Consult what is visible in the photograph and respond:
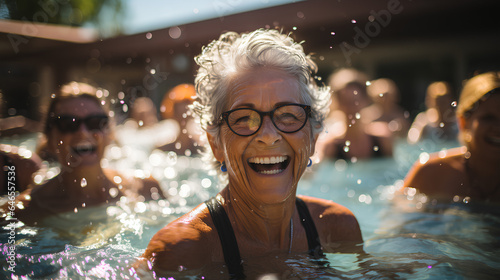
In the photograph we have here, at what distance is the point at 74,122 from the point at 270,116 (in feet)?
7.80

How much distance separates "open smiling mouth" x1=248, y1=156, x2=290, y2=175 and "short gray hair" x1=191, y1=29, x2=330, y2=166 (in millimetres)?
337

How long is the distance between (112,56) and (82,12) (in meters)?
24.0

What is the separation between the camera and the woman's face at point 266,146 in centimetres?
222

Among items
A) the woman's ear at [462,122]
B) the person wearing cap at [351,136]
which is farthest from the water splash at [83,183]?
the person wearing cap at [351,136]

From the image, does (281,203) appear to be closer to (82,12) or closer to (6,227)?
(6,227)

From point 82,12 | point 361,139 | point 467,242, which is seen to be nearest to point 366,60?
point 361,139

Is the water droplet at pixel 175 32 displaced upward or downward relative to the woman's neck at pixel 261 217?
upward

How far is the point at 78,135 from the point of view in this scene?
3.83m

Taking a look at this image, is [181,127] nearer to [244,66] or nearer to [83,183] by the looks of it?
[83,183]

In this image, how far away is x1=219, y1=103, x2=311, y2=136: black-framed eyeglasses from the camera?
7.32ft

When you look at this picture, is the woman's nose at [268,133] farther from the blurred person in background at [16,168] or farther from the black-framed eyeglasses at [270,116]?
the blurred person in background at [16,168]

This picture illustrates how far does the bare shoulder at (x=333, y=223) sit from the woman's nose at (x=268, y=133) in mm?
726

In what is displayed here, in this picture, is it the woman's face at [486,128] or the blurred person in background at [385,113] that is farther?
the blurred person in background at [385,113]

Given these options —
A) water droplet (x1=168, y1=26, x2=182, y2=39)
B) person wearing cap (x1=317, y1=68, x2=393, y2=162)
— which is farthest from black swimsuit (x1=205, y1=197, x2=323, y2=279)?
water droplet (x1=168, y1=26, x2=182, y2=39)
